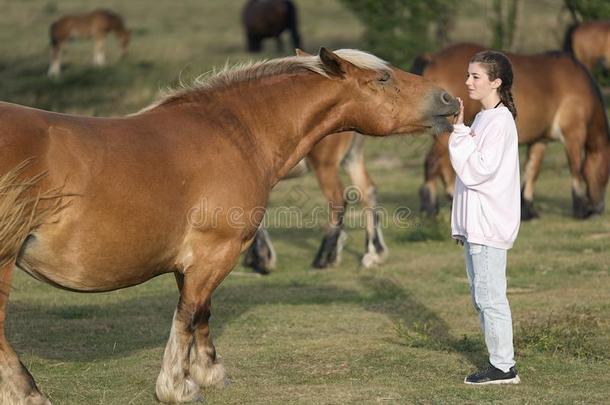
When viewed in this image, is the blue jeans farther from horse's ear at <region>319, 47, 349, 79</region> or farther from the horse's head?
horse's ear at <region>319, 47, 349, 79</region>

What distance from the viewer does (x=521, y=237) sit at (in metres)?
11.3

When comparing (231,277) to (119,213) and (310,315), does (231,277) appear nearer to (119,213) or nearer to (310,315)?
(310,315)

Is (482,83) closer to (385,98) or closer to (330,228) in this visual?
(385,98)

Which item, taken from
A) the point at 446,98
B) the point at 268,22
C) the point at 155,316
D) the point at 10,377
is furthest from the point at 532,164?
the point at 268,22

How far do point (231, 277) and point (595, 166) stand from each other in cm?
523

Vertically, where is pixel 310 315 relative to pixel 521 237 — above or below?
above

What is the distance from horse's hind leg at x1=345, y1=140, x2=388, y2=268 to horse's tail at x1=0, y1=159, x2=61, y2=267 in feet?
18.7

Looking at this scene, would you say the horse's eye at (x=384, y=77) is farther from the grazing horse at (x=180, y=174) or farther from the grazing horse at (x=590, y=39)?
the grazing horse at (x=590, y=39)

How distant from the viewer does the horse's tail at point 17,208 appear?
471 cm

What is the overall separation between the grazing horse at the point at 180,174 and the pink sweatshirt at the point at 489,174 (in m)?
0.35

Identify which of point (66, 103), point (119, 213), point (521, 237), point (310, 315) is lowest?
point (66, 103)

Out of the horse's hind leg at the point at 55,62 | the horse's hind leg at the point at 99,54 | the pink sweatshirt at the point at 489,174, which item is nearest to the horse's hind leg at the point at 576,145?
the pink sweatshirt at the point at 489,174

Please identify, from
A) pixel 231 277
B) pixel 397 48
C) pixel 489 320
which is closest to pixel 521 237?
pixel 231 277

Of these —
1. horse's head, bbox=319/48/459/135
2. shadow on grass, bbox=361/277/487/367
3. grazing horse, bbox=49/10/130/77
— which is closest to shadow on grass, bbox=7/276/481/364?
shadow on grass, bbox=361/277/487/367
